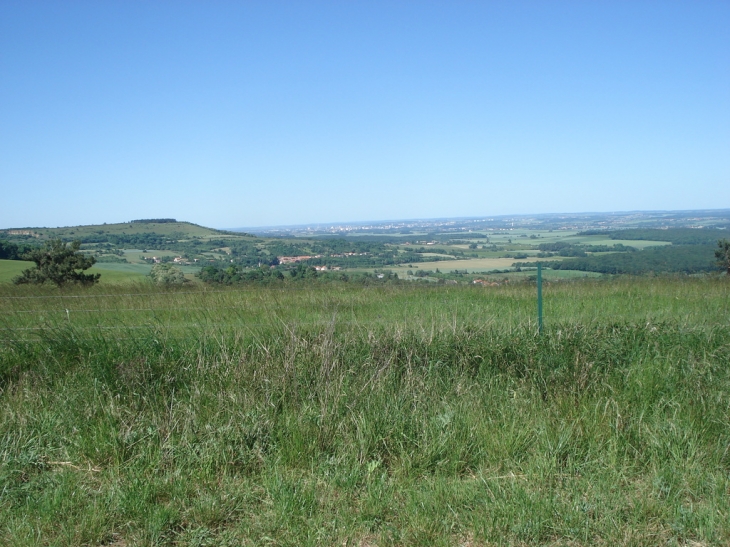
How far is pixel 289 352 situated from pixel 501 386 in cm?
222

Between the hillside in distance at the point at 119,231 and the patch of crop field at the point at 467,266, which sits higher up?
the hillside in distance at the point at 119,231

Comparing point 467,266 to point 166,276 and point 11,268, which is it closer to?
point 166,276

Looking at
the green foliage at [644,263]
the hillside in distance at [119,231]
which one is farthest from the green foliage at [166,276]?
the hillside in distance at [119,231]

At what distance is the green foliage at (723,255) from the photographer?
14736 mm

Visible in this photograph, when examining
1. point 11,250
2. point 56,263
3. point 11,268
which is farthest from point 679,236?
point 11,250

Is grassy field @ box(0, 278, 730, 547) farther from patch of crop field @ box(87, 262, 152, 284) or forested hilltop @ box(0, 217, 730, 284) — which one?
patch of crop field @ box(87, 262, 152, 284)

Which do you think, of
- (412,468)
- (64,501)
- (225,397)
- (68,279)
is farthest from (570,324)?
(68,279)

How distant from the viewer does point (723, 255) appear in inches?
634

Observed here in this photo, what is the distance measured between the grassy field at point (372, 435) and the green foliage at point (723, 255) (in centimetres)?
809

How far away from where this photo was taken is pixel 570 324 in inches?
296

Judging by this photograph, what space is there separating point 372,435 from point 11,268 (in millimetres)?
16778

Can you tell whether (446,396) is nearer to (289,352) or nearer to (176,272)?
(289,352)

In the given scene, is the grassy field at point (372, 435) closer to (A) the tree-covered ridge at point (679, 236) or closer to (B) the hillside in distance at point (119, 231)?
(B) the hillside in distance at point (119, 231)

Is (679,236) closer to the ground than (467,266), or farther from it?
Answer: farther from it
